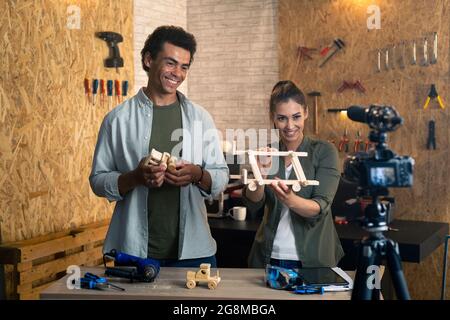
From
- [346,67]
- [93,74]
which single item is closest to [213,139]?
[93,74]

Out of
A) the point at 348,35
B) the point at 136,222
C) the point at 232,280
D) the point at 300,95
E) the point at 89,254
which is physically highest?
the point at 348,35

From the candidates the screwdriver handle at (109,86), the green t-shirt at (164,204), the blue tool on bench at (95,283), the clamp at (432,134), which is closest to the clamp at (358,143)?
the clamp at (432,134)

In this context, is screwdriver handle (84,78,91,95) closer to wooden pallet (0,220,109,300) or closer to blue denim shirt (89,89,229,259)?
wooden pallet (0,220,109,300)

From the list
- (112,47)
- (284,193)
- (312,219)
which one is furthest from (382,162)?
(112,47)

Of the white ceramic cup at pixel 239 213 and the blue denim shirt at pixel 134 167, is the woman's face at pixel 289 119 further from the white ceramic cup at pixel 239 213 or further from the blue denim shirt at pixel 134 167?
the white ceramic cup at pixel 239 213

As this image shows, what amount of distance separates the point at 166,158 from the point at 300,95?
24.8 inches

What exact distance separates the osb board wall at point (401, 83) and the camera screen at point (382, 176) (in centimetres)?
335

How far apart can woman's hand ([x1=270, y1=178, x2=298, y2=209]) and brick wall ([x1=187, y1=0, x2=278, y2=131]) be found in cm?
326

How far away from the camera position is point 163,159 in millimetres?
2211

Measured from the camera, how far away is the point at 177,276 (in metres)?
2.14

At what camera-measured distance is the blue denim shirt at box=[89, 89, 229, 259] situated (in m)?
2.29

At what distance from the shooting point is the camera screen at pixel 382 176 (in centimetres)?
138
